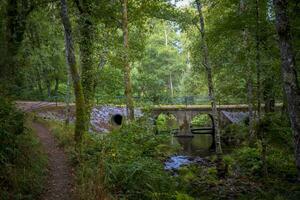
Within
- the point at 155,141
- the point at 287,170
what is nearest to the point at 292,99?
the point at 155,141

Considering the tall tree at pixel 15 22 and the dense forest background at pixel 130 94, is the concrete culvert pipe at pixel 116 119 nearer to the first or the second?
the dense forest background at pixel 130 94

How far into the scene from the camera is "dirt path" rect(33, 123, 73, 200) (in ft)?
24.2

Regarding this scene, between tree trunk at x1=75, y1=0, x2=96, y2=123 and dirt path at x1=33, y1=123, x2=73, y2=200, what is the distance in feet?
8.19

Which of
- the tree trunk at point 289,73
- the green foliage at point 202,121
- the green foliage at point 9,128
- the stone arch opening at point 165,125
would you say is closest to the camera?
the tree trunk at point 289,73

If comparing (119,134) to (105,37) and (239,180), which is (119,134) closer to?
(239,180)

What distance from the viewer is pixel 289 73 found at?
6699 millimetres

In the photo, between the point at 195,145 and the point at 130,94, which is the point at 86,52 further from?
the point at 195,145

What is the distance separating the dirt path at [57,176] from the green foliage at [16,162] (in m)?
0.22

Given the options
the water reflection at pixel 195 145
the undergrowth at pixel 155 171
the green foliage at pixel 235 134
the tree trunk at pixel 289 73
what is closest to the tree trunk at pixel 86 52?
the undergrowth at pixel 155 171

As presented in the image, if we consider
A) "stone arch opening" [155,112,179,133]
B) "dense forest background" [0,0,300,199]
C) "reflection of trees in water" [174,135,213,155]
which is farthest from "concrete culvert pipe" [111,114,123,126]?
"dense forest background" [0,0,300,199]

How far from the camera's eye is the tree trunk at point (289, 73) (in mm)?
6629

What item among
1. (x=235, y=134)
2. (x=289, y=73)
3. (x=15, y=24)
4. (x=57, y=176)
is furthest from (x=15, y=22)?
(x=235, y=134)

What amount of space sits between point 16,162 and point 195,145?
63.6 ft

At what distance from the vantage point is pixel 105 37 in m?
15.2
